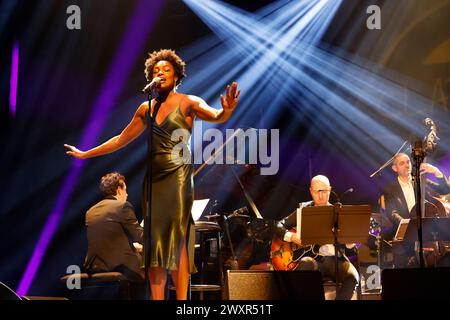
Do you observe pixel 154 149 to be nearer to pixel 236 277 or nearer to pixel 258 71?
pixel 236 277

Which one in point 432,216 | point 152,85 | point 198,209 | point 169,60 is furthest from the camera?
point 432,216

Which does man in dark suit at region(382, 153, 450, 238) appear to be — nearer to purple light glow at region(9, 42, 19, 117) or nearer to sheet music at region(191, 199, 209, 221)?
sheet music at region(191, 199, 209, 221)

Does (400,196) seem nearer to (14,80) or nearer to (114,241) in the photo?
(114,241)

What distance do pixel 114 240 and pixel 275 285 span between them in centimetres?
324

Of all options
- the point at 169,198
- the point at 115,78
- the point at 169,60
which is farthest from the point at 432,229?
the point at 115,78

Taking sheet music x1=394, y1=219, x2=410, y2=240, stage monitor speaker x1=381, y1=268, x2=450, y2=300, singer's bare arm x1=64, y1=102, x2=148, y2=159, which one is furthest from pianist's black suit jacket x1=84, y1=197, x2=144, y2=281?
stage monitor speaker x1=381, y1=268, x2=450, y2=300

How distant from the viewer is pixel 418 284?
→ 8.13 ft

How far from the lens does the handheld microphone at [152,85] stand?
3.96 m

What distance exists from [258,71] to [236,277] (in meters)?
6.43

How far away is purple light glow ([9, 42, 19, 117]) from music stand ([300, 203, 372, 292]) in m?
4.03

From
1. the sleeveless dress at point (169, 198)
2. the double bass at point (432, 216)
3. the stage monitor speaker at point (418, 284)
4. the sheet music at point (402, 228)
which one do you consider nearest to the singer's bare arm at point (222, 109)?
the sleeveless dress at point (169, 198)

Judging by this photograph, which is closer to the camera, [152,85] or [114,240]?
[152,85]

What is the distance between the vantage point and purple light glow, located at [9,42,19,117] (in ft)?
23.9

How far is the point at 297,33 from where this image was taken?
28.2ft
